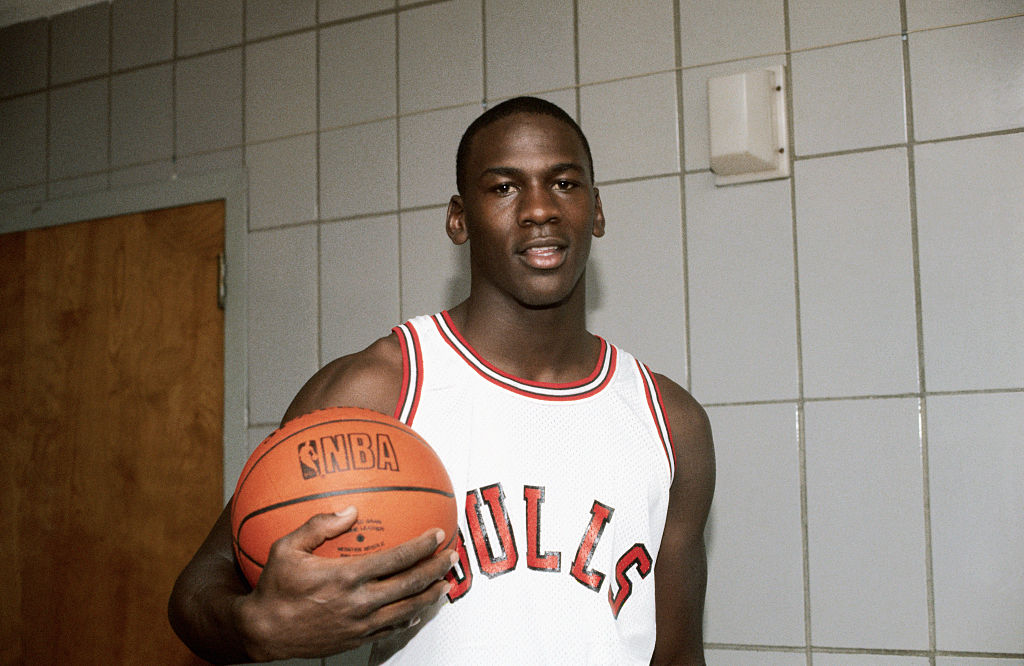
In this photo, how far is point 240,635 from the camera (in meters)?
1.12

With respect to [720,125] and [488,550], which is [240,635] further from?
[720,125]

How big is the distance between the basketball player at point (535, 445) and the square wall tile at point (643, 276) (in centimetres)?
39

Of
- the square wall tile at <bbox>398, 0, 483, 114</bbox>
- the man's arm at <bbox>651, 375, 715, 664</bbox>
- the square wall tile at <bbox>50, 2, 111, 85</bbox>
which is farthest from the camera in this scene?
the square wall tile at <bbox>50, 2, 111, 85</bbox>

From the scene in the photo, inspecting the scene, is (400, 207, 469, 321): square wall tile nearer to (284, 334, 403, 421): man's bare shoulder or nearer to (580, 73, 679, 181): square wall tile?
(580, 73, 679, 181): square wall tile

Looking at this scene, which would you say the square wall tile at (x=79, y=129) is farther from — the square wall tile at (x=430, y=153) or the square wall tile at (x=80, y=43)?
the square wall tile at (x=430, y=153)

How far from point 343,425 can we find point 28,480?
2.00m

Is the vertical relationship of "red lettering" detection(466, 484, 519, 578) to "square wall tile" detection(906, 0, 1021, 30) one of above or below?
below

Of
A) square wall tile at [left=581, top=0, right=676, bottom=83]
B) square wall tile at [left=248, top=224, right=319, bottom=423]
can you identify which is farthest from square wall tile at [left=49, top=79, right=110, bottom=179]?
square wall tile at [left=581, top=0, right=676, bottom=83]

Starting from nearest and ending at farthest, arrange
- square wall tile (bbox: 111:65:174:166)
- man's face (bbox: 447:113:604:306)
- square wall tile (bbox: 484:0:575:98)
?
man's face (bbox: 447:113:604:306) < square wall tile (bbox: 484:0:575:98) < square wall tile (bbox: 111:65:174:166)

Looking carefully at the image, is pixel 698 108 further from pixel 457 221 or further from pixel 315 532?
pixel 315 532

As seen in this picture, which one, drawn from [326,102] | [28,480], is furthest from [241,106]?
[28,480]

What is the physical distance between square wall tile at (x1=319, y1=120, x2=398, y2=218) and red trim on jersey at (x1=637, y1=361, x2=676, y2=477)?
95 centimetres

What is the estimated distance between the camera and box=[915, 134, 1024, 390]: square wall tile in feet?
5.98

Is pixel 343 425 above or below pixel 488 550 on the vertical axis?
above
